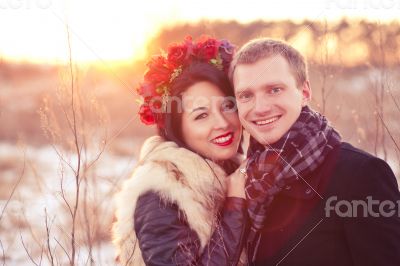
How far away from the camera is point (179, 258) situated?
262 centimetres

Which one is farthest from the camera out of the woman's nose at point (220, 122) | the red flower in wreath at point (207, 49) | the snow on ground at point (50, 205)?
the snow on ground at point (50, 205)

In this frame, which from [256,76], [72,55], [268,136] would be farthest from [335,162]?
[72,55]

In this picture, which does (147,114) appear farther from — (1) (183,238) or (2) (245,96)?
(1) (183,238)

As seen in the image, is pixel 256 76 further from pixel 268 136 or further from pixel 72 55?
pixel 72 55

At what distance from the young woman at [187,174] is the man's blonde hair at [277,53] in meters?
0.38

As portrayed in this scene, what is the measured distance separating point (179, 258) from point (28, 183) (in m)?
6.09

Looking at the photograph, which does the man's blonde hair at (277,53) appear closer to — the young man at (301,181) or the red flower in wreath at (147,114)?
the young man at (301,181)

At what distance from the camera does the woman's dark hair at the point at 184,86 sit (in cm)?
312

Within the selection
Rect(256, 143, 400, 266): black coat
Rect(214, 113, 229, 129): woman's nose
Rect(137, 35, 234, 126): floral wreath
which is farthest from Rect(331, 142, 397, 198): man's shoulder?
Rect(137, 35, 234, 126): floral wreath

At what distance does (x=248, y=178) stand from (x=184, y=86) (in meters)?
0.74

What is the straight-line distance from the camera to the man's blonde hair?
2.72 m

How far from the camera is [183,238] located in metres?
2.71

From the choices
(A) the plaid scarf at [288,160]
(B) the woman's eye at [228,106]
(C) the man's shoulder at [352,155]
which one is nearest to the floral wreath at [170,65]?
(B) the woman's eye at [228,106]

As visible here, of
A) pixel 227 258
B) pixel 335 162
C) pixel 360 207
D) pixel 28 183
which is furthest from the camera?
pixel 28 183
